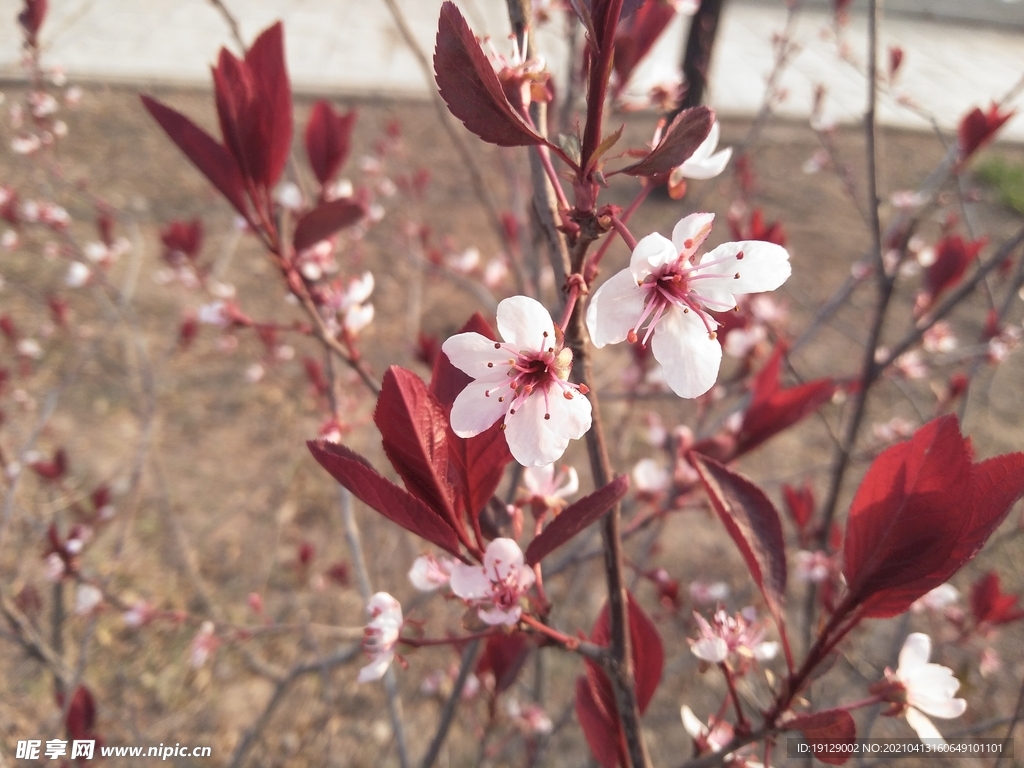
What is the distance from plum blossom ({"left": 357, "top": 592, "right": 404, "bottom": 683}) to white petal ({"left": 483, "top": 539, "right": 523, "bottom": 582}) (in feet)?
0.37

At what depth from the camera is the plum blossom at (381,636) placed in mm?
513

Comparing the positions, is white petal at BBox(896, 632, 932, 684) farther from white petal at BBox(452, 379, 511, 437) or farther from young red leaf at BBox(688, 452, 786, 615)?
white petal at BBox(452, 379, 511, 437)

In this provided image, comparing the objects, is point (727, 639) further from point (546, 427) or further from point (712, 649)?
point (546, 427)

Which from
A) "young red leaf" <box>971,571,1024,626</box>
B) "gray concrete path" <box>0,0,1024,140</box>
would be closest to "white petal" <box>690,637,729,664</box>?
"young red leaf" <box>971,571,1024,626</box>

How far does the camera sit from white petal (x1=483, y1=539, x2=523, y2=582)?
1.52 feet

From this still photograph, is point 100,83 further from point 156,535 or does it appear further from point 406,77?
point 156,535

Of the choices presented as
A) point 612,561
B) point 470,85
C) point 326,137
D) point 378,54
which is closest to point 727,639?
point 612,561

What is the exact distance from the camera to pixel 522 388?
1.42 feet

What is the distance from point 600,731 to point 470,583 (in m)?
0.25

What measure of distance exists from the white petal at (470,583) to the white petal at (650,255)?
0.83ft

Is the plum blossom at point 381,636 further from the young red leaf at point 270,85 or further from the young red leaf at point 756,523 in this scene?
the young red leaf at point 270,85

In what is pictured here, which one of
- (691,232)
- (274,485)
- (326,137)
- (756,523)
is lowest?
(274,485)

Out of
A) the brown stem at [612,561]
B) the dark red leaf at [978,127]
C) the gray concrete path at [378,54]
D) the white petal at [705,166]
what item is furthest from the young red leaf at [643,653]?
the gray concrete path at [378,54]

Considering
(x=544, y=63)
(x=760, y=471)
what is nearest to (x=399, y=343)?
(x=760, y=471)
